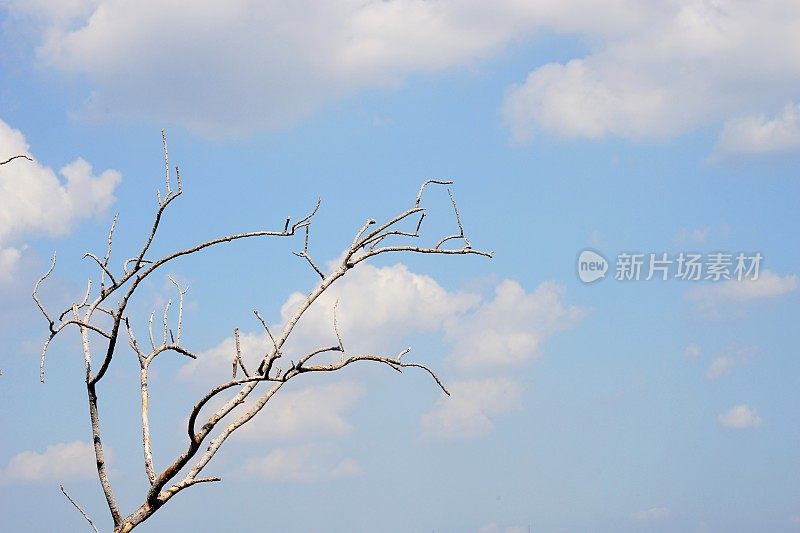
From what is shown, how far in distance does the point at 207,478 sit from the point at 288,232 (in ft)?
5.99

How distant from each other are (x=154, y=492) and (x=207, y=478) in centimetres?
37

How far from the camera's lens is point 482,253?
6500 mm

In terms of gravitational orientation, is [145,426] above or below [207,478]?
above

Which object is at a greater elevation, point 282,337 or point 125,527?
point 282,337

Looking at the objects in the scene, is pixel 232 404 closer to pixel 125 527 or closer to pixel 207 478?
pixel 207 478

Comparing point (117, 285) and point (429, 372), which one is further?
point (117, 285)

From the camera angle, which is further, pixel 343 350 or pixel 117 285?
pixel 117 285

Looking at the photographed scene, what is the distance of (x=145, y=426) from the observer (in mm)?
6453

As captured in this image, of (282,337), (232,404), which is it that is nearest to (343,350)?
(282,337)

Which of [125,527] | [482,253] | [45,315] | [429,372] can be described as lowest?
[125,527]

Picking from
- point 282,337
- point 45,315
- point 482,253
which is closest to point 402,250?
point 482,253

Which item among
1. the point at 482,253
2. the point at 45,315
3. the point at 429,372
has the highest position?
the point at 45,315

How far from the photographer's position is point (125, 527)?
619 cm

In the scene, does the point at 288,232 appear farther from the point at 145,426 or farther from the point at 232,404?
the point at 145,426
